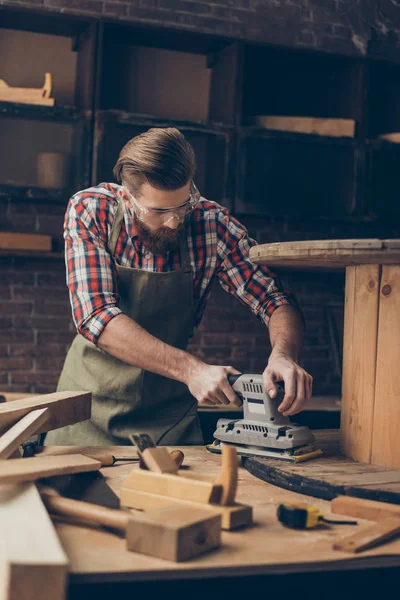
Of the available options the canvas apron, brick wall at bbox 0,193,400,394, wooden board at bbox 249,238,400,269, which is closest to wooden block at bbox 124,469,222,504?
wooden board at bbox 249,238,400,269

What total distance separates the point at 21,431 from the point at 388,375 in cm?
79

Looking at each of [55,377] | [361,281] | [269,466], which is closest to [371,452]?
[269,466]

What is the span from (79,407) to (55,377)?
2587 mm

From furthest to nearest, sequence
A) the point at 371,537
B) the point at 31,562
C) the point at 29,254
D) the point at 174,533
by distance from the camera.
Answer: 1. the point at 29,254
2. the point at 371,537
3. the point at 174,533
4. the point at 31,562

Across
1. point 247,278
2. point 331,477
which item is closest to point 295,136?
point 247,278

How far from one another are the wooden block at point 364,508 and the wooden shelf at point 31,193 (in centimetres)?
310

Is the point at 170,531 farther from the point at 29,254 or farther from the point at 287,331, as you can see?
the point at 29,254

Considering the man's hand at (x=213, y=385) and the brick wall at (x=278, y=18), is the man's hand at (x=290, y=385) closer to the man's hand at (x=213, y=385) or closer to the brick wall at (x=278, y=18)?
the man's hand at (x=213, y=385)

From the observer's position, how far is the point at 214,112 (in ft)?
15.3

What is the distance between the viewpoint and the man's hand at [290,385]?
1805 millimetres

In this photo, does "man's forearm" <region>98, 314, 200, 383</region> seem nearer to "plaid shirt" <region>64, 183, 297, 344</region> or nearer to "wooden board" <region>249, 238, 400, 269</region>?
"plaid shirt" <region>64, 183, 297, 344</region>

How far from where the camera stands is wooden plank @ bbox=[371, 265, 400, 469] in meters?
1.70

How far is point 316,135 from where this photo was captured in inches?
181

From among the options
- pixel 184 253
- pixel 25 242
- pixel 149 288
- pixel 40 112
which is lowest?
pixel 149 288
